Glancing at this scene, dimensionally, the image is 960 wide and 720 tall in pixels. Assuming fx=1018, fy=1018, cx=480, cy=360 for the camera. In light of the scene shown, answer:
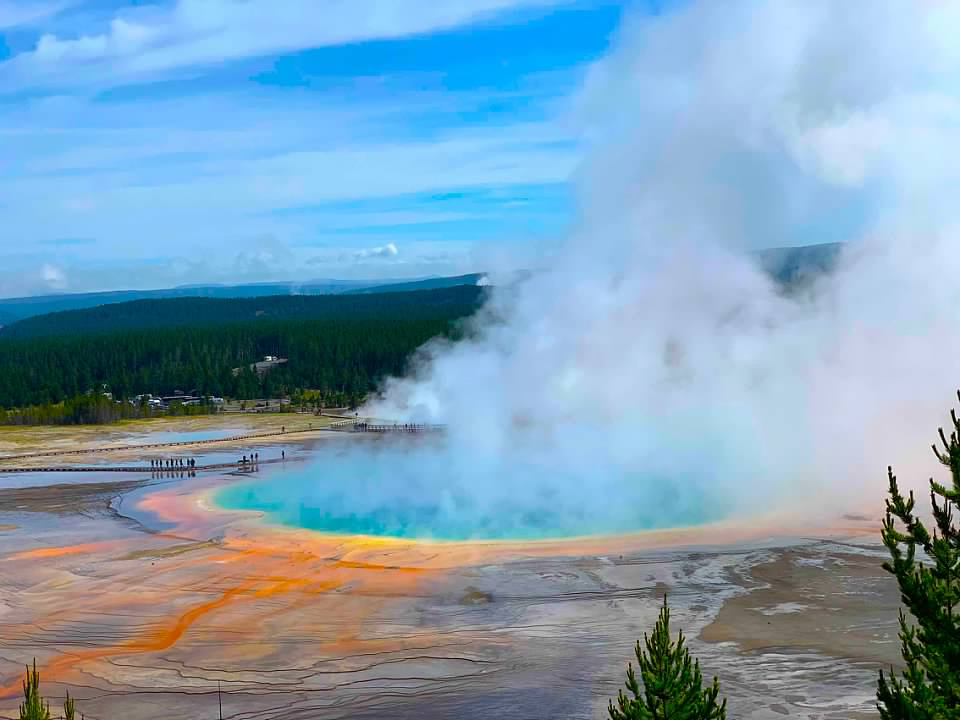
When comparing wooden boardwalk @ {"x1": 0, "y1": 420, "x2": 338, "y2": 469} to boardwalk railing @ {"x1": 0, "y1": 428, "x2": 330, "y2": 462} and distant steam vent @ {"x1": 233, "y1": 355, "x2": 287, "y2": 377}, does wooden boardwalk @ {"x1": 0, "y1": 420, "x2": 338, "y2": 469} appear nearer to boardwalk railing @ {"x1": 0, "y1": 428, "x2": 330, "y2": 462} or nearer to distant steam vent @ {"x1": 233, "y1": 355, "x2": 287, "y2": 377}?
boardwalk railing @ {"x1": 0, "y1": 428, "x2": 330, "y2": 462}

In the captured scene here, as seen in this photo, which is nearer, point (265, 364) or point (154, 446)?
point (154, 446)

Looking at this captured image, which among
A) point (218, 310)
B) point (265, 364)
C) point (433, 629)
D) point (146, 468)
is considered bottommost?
point (433, 629)

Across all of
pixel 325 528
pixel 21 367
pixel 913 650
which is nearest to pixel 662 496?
pixel 325 528

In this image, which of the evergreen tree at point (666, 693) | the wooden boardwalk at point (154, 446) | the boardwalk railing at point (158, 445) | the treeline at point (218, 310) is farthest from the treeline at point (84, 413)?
the treeline at point (218, 310)

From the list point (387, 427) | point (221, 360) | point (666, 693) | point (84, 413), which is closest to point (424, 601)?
point (666, 693)

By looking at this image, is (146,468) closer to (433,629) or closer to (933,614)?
(433,629)

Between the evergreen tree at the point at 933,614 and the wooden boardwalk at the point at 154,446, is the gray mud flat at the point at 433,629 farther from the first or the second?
the wooden boardwalk at the point at 154,446

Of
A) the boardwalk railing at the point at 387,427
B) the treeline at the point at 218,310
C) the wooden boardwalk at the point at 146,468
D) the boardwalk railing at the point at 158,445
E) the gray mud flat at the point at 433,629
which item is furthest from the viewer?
the treeline at the point at 218,310

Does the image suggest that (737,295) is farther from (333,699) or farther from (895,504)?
(895,504)

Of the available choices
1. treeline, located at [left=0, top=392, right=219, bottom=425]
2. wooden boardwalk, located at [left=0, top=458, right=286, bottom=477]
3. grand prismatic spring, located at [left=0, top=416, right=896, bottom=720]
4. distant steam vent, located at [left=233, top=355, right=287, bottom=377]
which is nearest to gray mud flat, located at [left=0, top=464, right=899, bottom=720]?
grand prismatic spring, located at [left=0, top=416, right=896, bottom=720]
